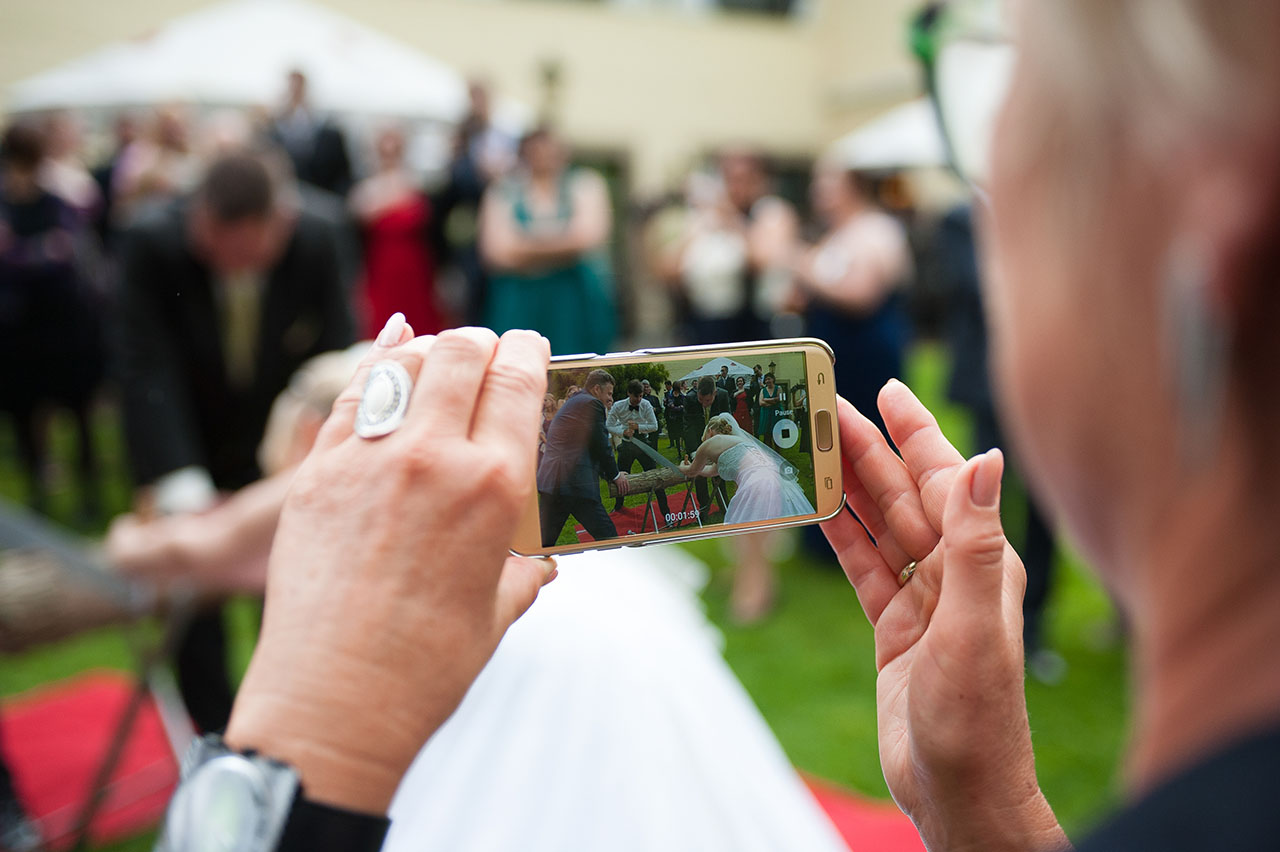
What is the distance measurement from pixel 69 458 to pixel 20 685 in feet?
12.8

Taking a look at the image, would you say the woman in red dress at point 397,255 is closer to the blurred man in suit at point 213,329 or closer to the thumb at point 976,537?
the blurred man in suit at point 213,329

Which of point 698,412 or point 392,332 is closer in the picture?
point 392,332

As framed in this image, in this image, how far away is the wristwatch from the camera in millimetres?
608

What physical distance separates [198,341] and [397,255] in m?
2.10

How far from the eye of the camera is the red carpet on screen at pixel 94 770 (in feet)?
8.32

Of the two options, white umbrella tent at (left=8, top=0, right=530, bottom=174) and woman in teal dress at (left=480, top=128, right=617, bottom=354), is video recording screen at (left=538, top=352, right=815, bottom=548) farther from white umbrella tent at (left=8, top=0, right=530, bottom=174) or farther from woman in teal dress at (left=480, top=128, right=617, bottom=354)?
white umbrella tent at (left=8, top=0, right=530, bottom=174)

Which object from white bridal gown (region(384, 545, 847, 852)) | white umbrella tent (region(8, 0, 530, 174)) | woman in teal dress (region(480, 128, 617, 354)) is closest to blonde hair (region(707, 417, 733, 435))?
white bridal gown (region(384, 545, 847, 852))

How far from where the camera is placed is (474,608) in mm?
688

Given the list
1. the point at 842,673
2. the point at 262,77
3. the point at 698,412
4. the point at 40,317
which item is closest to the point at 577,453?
the point at 698,412

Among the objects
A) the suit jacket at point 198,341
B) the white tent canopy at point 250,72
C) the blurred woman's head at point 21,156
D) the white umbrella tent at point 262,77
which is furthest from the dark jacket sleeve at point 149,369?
the white tent canopy at point 250,72

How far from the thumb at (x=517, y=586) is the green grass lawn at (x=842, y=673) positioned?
5.98ft

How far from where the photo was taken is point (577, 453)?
886 mm

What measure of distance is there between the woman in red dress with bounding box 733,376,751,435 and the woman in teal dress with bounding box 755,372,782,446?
0.03 ft

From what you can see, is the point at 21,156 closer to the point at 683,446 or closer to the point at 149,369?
the point at 149,369
